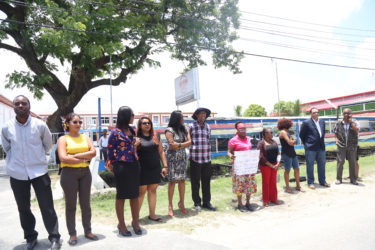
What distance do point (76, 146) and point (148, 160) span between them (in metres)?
1.07

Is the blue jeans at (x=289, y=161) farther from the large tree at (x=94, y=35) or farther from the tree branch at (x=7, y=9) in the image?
the tree branch at (x=7, y=9)

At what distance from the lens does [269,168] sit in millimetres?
5141

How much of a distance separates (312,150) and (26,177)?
5.71 m

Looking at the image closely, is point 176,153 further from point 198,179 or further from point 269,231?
point 269,231

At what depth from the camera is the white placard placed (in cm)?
478

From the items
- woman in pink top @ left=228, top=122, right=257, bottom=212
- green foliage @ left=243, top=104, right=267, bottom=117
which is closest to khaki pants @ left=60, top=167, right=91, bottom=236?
woman in pink top @ left=228, top=122, right=257, bottom=212

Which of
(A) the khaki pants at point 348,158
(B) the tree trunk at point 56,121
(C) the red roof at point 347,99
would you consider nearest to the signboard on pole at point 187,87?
(A) the khaki pants at point 348,158

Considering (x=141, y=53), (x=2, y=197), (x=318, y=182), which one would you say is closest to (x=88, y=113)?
(x=141, y=53)

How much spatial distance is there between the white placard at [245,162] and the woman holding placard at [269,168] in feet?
1.22

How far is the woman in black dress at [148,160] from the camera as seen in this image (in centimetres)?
407

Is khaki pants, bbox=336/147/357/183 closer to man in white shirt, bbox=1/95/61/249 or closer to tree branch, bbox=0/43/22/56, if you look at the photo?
man in white shirt, bbox=1/95/61/249

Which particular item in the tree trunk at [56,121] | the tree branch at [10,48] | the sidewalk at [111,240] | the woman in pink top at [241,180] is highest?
the tree branch at [10,48]

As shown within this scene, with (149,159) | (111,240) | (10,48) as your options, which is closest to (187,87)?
(149,159)

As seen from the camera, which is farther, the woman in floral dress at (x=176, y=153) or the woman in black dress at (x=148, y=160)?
the woman in floral dress at (x=176, y=153)
